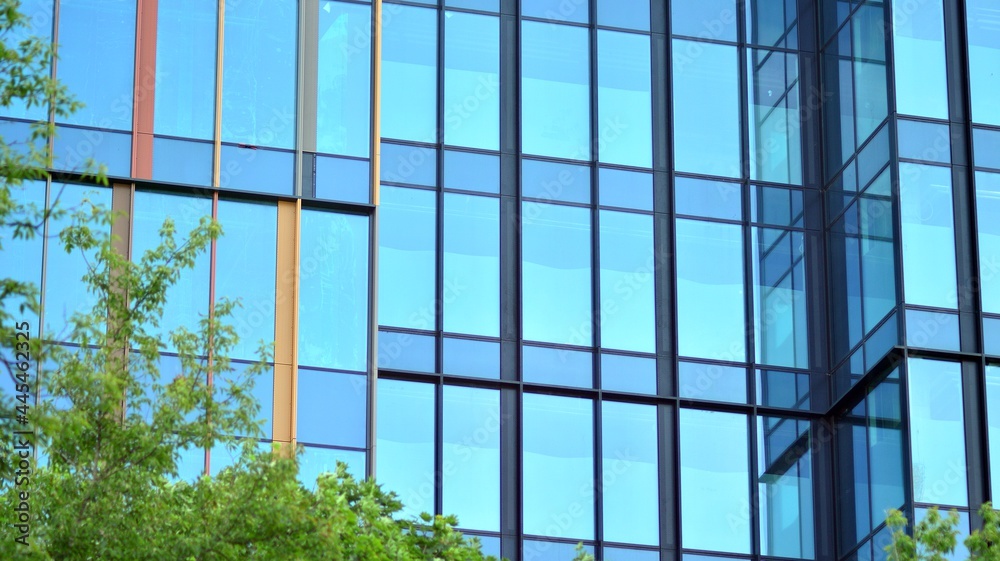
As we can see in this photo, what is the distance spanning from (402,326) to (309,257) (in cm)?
443

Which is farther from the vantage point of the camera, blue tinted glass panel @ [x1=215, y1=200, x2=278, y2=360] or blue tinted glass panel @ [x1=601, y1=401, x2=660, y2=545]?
blue tinted glass panel @ [x1=601, y1=401, x2=660, y2=545]

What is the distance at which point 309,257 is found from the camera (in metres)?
32.2

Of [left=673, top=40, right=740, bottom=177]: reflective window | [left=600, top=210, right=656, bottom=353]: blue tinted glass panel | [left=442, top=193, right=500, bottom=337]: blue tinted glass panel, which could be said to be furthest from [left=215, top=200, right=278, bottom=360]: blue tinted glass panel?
[left=673, top=40, right=740, bottom=177]: reflective window

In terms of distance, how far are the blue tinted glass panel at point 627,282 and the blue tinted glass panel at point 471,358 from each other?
7.16ft

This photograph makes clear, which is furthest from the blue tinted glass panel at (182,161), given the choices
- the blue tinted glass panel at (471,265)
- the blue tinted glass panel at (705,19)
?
the blue tinted glass panel at (705,19)

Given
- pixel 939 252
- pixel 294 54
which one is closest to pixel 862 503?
pixel 939 252

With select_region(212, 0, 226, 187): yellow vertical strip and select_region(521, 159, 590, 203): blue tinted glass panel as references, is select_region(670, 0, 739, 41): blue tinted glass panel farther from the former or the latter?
select_region(212, 0, 226, 187): yellow vertical strip

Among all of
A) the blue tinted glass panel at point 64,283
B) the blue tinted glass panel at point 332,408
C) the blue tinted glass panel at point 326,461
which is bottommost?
the blue tinted glass panel at point 326,461

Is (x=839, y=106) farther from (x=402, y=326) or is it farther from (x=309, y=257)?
(x=309, y=257)

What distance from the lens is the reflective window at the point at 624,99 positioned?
38719 millimetres

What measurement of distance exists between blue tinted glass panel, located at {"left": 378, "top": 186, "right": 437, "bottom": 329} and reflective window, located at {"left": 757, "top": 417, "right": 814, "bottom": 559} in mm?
6938

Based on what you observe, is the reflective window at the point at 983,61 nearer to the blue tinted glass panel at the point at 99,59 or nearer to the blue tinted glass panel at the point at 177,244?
the blue tinted glass panel at the point at 177,244

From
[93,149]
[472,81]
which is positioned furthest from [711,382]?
[93,149]

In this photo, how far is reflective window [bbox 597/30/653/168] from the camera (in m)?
38.7
